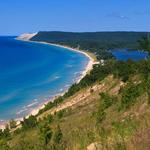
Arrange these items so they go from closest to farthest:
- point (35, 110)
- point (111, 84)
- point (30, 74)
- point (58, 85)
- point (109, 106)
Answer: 1. point (109, 106)
2. point (111, 84)
3. point (35, 110)
4. point (58, 85)
5. point (30, 74)

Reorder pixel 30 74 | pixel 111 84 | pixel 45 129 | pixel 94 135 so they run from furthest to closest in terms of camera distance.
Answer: pixel 30 74 < pixel 111 84 < pixel 45 129 < pixel 94 135

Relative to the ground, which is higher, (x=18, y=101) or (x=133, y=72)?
(x=133, y=72)

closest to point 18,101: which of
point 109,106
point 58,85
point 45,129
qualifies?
point 58,85

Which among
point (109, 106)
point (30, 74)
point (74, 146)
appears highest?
point (74, 146)

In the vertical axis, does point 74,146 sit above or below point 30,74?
above

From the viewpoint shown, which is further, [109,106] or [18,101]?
[18,101]

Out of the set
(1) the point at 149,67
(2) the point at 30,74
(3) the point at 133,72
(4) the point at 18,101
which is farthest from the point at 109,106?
(2) the point at 30,74

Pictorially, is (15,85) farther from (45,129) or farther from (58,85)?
(45,129)

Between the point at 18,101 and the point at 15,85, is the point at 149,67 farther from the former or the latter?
the point at 15,85

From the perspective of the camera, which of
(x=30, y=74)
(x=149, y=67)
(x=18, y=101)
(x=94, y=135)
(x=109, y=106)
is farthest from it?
(x=30, y=74)
